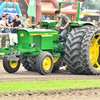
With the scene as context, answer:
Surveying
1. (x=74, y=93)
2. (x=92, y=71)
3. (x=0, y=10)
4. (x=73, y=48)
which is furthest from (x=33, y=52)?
(x=0, y=10)

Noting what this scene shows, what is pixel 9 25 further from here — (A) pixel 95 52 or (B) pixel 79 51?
(B) pixel 79 51

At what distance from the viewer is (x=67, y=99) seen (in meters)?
5.23

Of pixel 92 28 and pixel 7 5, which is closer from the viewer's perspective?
pixel 92 28

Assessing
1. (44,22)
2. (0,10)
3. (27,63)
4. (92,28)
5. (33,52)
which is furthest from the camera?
(0,10)

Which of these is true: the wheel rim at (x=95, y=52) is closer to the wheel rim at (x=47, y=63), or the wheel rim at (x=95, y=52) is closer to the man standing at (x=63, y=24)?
the man standing at (x=63, y=24)

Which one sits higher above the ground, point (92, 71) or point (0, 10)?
point (0, 10)

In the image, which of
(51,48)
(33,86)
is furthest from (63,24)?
(33,86)

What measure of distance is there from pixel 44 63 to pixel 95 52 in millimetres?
2064

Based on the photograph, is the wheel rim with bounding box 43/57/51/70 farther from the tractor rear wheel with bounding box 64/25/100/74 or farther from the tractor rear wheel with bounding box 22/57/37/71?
the tractor rear wheel with bounding box 22/57/37/71

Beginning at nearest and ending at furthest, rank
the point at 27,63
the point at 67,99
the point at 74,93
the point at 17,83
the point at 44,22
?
the point at 67,99 < the point at 74,93 < the point at 17,83 < the point at 27,63 < the point at 44,22

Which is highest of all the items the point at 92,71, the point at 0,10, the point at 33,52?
the point at 0,10

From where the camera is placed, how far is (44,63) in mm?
8570

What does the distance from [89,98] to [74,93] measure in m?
0.47

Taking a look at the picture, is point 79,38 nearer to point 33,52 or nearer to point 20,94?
point 33,52
